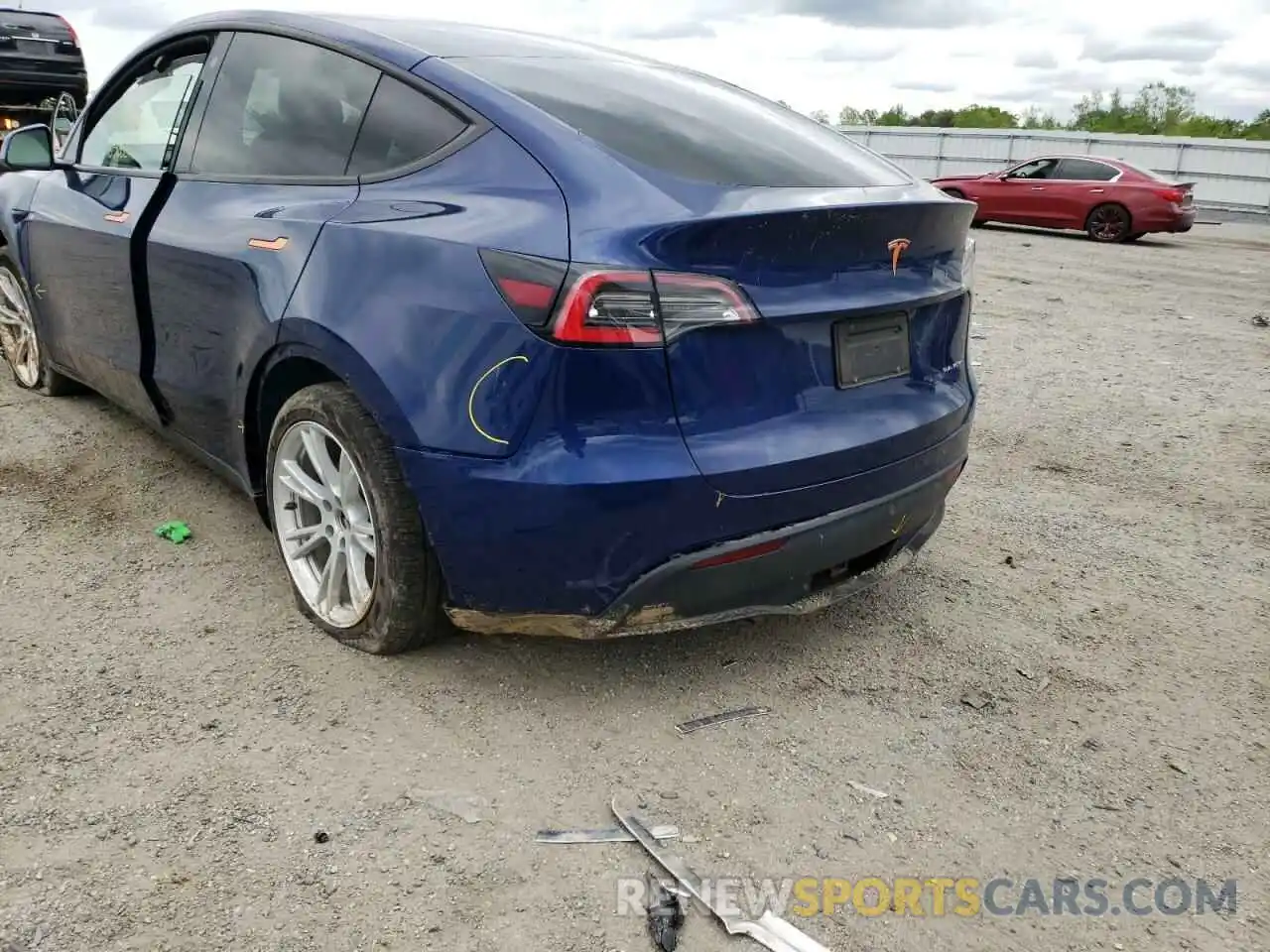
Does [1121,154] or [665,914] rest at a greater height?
[1121,154]

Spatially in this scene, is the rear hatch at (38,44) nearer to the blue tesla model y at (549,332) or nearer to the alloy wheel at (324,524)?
the blue tesla model y at (549,332)

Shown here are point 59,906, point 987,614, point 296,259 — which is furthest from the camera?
point 987,614

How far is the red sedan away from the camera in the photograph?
15.7m

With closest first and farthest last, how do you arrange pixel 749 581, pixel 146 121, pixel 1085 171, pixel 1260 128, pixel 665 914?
pixel 665 914
pixel 749 581
pixel 146 121
pixel 1085 171
pixel 1260 128

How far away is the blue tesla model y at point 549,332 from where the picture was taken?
7.41 feet

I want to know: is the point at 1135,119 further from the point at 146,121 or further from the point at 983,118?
the point at 146,121

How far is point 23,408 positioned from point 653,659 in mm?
3674

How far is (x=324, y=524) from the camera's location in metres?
2.89

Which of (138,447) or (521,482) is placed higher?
(521,482)

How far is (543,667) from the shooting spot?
2.85 metres

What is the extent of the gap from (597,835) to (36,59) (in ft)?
49.6

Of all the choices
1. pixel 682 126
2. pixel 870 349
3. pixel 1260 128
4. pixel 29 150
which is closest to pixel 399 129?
pixel 682 126

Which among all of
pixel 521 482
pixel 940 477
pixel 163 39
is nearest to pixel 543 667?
pixel 521 482

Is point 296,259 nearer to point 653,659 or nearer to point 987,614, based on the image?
point 653,659
